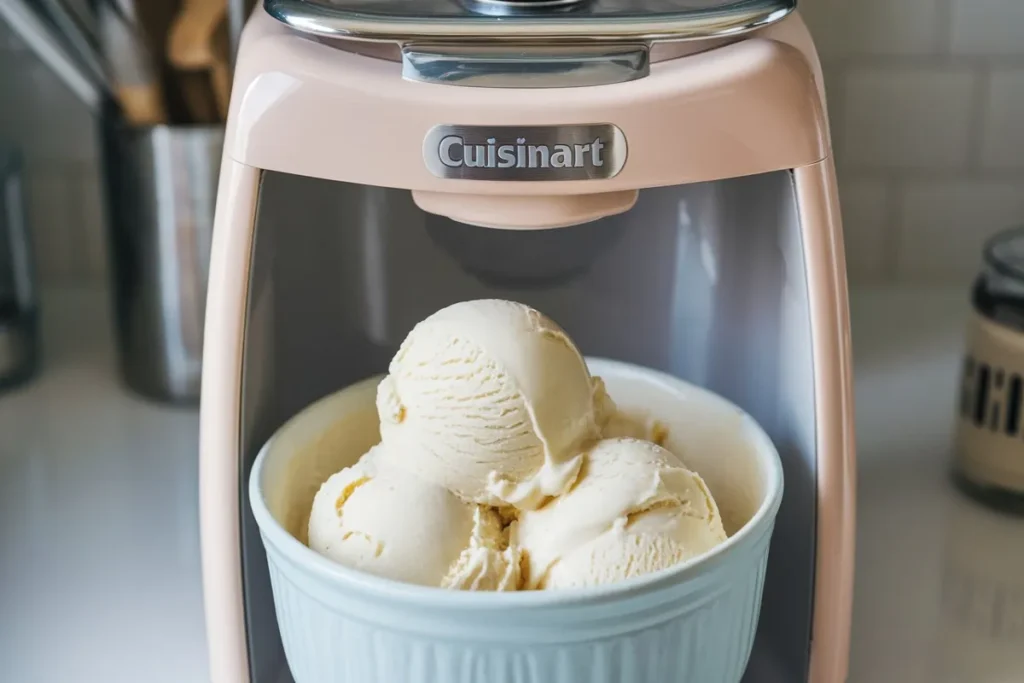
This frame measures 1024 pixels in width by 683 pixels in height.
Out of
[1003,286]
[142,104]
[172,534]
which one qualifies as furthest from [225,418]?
[1003,286]

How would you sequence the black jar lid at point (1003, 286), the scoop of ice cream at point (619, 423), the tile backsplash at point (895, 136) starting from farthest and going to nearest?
1. the tile backsplash at point (895, 136)
2. the black jar lid at point (1003, 286)
3. the scoop of ice cream at point (619, 423)

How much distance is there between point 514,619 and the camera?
1.42 ft

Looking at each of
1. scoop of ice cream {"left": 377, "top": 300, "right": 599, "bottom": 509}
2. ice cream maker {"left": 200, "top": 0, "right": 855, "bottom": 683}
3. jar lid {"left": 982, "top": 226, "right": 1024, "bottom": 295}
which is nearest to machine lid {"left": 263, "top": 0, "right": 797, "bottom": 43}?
ice cream maker {"left": 200, "top": 0, "right": 855, "bottom": 683}

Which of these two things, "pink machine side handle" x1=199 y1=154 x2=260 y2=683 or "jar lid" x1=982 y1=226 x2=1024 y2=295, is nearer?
"pink machine side handle" x1=199 y1=154 x2=260 y2=683

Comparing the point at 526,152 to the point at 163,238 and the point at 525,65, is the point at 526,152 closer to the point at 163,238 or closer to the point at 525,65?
the point at 525,65

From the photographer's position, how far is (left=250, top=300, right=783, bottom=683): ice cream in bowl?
1.46 feet

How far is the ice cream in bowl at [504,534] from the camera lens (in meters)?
0.44

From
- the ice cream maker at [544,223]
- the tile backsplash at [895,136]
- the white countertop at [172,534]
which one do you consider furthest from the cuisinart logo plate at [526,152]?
the tile backsplash at [895,136]

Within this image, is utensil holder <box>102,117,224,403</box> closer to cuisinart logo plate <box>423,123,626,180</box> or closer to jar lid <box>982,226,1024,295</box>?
cuisinart logo plate <box>423,123,626,180</box>

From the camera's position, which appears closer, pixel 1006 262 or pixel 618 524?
pixel 618 524

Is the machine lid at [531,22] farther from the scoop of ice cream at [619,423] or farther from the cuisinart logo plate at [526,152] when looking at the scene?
the scoop of ice cream at [619,423]

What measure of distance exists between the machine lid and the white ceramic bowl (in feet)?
0.60

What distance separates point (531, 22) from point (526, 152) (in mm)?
51

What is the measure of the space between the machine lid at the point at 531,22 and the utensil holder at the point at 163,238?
0.29 metres
